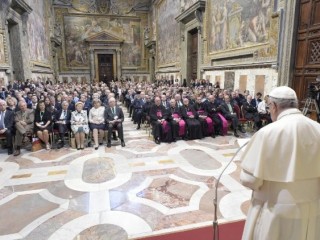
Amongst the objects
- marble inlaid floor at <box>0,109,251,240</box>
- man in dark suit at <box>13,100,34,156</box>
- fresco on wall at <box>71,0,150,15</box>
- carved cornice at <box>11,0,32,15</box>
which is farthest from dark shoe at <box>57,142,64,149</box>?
fresco on wall at <box>71,0,150,15</box>

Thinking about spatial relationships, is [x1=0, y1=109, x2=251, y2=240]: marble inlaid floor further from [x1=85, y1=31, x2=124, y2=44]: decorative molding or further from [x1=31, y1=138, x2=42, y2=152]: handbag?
[x1=85, y1=31, x2=124, y2=44]: decorative molding

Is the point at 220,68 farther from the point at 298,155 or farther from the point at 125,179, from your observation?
the point at 298,155

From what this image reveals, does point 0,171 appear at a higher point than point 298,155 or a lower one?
lower

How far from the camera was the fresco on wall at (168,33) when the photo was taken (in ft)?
63.9

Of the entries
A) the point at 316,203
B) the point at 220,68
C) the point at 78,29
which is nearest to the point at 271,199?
the point at 316,203

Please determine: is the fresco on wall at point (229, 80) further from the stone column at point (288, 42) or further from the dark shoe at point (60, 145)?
the dark shoe at point (60, 145)

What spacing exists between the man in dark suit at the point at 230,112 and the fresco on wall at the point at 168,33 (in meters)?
12.4

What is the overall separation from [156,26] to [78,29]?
28.1 feet

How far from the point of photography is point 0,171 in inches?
198

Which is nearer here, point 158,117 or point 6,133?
point 6,133

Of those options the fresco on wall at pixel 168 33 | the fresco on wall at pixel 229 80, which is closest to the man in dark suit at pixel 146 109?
the fresco on wall at pixel 229 80

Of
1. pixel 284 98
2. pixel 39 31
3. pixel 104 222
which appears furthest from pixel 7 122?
pixel 39 31

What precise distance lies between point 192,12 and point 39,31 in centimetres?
1181

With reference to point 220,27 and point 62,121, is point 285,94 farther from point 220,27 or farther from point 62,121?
point 220,27
